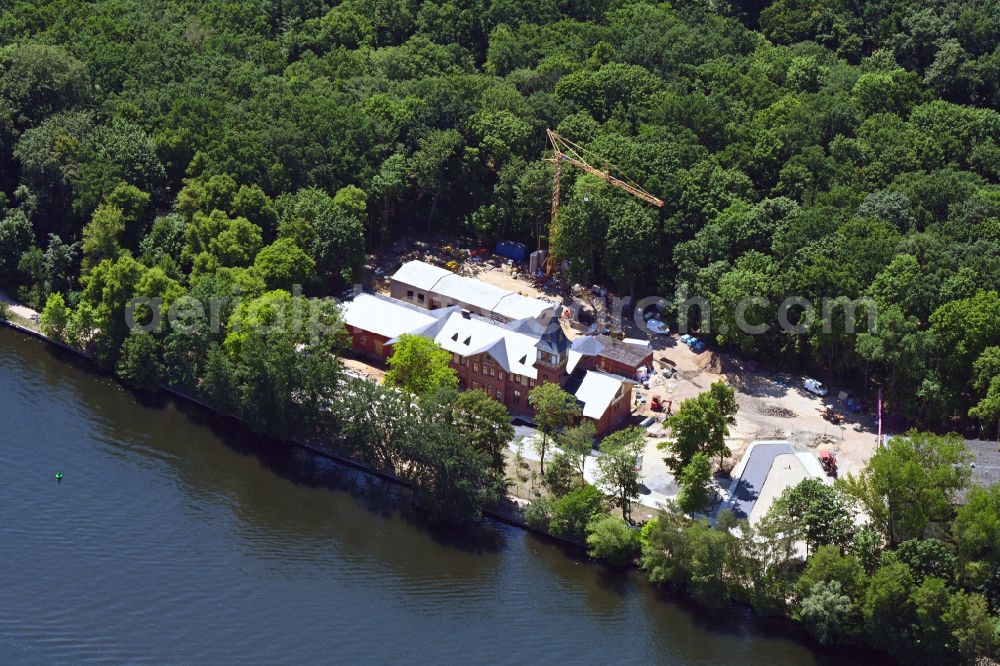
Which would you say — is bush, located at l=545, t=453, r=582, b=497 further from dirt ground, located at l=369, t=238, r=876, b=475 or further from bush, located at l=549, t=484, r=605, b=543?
dirt ground, located at l=369, t=238, r=876, b=475

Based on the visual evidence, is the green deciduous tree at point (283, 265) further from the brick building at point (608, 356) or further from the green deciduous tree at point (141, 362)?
the brick building at point (608, 356)

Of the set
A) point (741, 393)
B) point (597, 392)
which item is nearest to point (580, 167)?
point (741, 393)

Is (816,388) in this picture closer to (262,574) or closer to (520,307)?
(520,307)

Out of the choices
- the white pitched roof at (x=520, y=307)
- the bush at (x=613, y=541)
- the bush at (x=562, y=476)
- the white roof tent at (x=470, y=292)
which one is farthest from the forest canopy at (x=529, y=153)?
the bush at (x=613, y=541)

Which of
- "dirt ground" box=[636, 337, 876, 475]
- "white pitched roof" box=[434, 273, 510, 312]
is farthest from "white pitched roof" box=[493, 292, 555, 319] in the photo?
"dirt ground" box=[636, 337, 876, 475]

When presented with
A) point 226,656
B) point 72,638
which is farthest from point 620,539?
point 72,638

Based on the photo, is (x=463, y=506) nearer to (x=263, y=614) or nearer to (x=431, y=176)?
(x=263, y=614)
